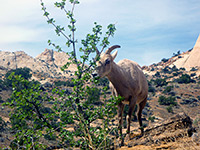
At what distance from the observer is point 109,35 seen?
491cm

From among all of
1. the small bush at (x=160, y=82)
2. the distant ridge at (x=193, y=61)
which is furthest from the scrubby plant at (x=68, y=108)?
the distant ridge at (x=193, y=61)

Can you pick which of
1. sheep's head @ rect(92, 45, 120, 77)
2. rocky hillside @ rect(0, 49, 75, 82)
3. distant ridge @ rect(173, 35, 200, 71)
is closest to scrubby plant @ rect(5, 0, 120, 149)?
→ sheep's head @ rect(92, 45, 120, 77)

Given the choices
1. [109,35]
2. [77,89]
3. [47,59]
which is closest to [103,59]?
[109,35]

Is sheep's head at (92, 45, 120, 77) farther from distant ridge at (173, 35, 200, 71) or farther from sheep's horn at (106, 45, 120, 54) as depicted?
distant ridge at (173, 35, 200, 71)

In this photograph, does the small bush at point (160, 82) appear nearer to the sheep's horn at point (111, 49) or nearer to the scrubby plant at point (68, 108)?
the sheep's horn at point (111, 49)

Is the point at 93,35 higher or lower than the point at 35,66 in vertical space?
lower

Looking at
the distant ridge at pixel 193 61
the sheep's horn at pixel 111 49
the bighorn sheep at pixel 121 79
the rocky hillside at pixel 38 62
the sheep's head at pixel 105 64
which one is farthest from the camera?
the rocky hillside at pixel 38 62

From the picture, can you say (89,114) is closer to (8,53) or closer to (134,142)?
(134,142)

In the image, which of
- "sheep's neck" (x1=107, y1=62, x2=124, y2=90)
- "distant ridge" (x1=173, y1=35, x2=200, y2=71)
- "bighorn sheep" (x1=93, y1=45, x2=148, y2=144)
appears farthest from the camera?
"distant ridge" (x1=173, y1=35, x2=200, y2=71)

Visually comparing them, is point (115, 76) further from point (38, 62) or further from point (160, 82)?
point (38, 62)

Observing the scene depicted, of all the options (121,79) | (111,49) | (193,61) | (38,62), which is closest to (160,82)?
(193,61)

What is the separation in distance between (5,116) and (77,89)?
59.2 feet

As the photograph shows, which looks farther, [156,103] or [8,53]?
[8,53]

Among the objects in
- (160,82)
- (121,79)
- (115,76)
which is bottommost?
(121,79)
